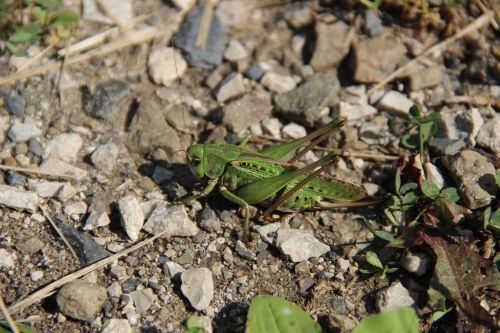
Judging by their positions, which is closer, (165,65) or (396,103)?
(396,103)

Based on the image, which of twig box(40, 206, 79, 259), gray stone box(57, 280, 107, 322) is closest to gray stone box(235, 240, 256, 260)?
gray stone box(57, 280, 107, 322)

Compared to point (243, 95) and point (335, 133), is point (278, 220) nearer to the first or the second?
point (335, 133)

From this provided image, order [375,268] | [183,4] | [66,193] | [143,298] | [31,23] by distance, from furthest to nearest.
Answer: [183,4], [31,23], [66,193], [375,268], [143,298]

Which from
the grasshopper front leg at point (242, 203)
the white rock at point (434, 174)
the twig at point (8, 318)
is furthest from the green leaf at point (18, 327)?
the white rock at point (434, 174)

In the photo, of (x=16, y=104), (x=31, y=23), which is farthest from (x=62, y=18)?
(x=16, y=104)

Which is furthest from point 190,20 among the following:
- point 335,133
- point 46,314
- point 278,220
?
point 46,314

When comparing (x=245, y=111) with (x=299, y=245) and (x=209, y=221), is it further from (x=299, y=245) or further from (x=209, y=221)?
(x=299, y=245)
